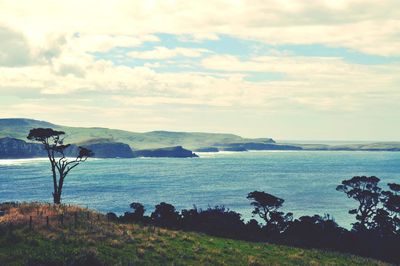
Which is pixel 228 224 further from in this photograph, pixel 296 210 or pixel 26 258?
pixel 296 210

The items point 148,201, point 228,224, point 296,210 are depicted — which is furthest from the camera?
point 148,201

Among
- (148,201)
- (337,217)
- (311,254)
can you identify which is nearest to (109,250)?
(311,254)

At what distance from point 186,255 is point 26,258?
14.4 m

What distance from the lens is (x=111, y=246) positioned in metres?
43.8

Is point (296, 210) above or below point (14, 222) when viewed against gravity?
below

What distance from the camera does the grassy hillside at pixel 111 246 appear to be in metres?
39.1

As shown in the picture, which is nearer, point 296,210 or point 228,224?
point 228,224

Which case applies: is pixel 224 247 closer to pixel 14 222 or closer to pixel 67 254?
pixel 67 254

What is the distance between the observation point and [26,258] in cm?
3734

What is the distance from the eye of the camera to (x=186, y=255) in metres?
44.0

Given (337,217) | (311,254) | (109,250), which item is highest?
(109,250)

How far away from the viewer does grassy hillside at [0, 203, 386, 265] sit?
3909cm

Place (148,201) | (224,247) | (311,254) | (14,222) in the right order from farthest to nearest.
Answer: (148,201) → (311,254) → (224,247) → (14,222)

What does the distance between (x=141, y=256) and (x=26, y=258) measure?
989 cm
